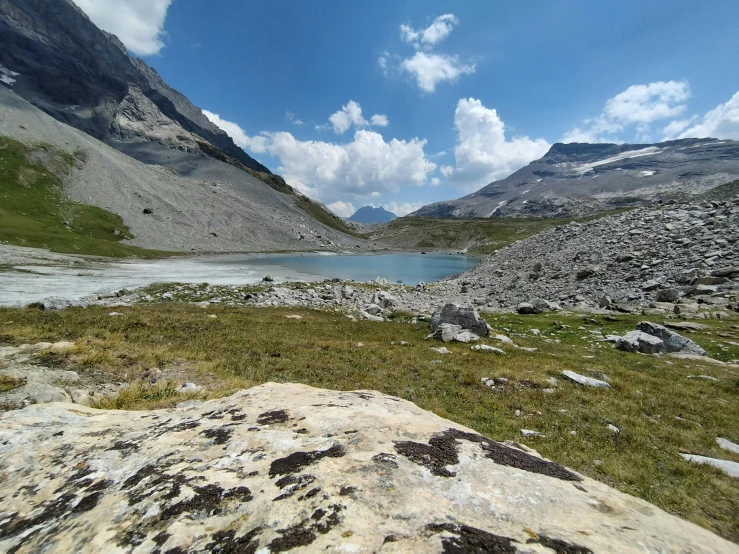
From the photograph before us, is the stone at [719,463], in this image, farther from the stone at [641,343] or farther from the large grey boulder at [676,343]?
the large grey boulder at [676,343]

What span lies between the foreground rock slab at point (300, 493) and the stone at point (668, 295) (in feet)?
123

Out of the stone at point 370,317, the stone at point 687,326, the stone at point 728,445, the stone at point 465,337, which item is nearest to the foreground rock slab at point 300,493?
the stone at point 728,445

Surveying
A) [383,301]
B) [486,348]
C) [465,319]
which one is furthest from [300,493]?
[383,301]

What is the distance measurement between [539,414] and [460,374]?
3.93 meters

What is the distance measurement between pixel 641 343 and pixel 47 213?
146 meters

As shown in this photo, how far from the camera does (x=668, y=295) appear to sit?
32.3 meters

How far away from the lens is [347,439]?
15.8 feet

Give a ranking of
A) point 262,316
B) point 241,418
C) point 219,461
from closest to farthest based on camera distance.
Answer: point 219,461
point 241,418
point 262,316

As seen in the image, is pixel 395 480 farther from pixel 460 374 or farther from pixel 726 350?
pixel 726 350

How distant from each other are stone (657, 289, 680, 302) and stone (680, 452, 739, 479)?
30.2 m

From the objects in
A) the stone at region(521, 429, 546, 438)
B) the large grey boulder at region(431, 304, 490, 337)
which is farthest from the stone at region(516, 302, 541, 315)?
the stone at region(521, 429, 546, 438)

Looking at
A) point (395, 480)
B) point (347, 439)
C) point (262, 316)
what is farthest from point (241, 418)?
point (262, 316)

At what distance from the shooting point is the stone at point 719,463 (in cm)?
830

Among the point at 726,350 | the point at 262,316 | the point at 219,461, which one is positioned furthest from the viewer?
the point at 262,316
